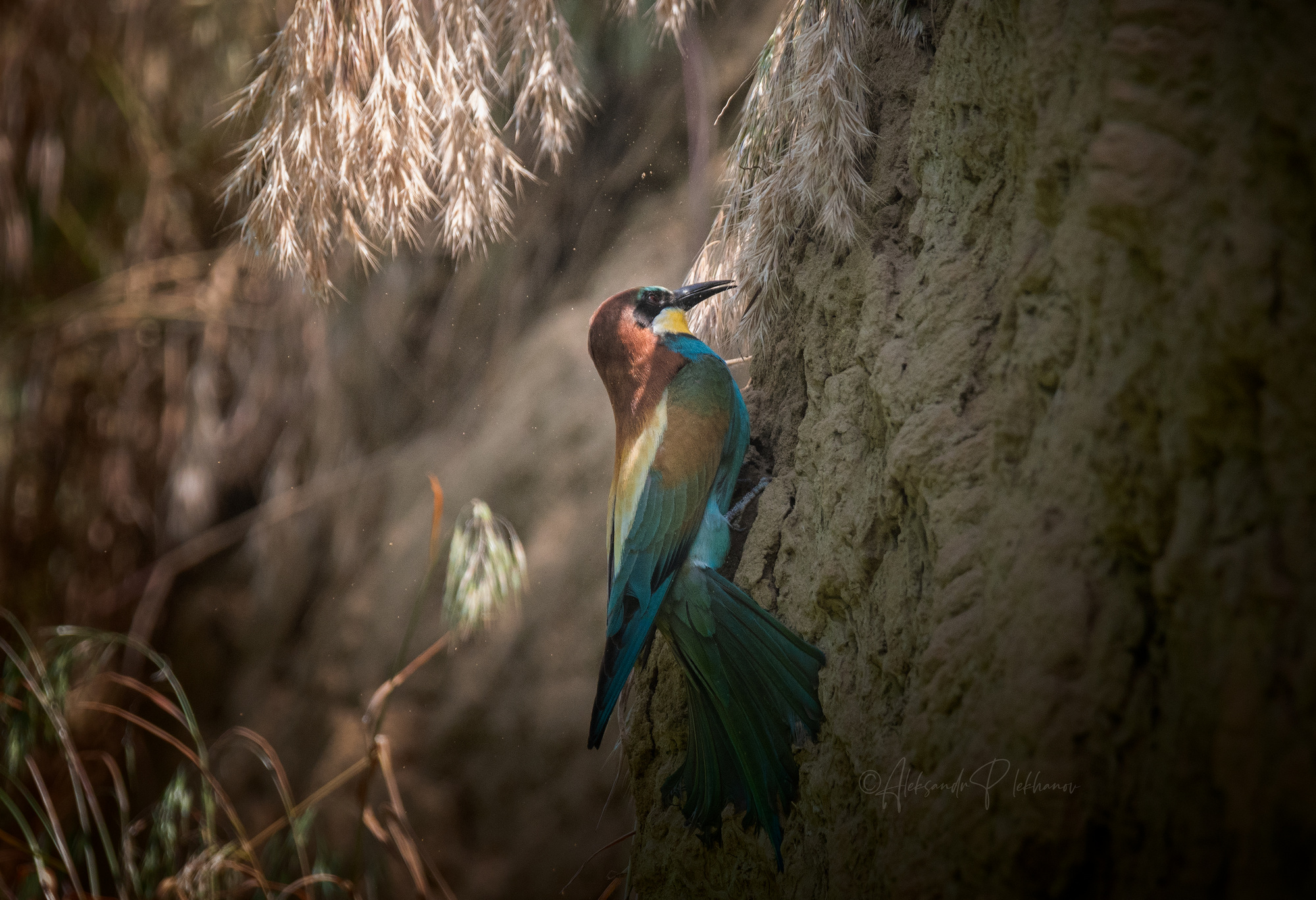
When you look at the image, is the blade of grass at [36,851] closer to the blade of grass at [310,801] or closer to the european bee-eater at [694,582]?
the blade of grass at [310,801]

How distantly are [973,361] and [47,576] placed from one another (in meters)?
4.25

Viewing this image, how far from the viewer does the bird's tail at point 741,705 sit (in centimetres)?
147

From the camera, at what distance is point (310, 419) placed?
12.5ft

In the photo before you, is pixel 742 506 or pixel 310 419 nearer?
pixel 742 506

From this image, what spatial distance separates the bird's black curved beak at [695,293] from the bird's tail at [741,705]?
2.26 ft

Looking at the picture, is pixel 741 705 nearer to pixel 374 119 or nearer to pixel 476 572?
pixel 476 572

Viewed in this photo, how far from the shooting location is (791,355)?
180 centimetres

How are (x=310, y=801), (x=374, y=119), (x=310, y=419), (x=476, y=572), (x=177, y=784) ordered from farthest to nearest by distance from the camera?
(x=310, y=419), (x=177, y=784), (x=476, y=572), (x=310, y=801), (x=374, y=119)

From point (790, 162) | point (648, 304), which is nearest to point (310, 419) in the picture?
point (648, 304)

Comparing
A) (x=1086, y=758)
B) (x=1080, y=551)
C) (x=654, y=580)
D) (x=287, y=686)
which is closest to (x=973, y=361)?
(x=1080, y=551)

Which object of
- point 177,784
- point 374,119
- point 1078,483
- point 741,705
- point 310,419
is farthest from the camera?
point 310,419

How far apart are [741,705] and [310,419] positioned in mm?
3060

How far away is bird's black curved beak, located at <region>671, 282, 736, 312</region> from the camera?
1.83 meters

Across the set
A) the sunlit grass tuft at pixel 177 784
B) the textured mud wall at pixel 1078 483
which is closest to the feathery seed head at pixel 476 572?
the sunlit grass tuft at pixel 177 784
